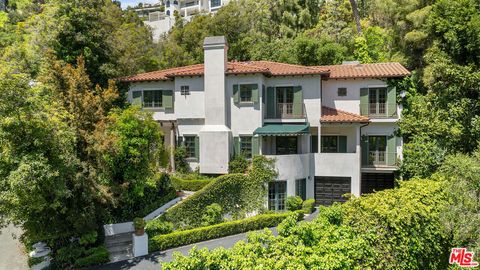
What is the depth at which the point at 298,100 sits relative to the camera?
28922mm

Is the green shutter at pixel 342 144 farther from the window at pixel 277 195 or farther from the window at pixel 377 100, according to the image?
the window at pixel 277 195

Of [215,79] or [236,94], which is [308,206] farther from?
[215,79]

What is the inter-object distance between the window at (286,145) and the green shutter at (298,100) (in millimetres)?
2603

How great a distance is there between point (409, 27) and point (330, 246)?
34348 millimetres

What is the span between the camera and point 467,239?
16.3m

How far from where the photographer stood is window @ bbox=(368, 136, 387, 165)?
29797 millimetres

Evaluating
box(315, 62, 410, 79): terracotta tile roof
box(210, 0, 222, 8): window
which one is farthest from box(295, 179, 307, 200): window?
box(210, 0, 222, 8): window

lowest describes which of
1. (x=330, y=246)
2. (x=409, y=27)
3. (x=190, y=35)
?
(x=330, y=246)

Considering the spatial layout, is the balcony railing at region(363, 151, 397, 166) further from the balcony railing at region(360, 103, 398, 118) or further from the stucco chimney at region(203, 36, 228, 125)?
the stucco chimney at region(203, 36, 228, 125)

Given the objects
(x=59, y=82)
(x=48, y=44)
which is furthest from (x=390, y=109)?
(x=48, y=44)

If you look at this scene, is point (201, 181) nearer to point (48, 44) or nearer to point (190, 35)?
point (48, 44)

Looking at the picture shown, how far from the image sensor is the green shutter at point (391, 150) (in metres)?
29.1

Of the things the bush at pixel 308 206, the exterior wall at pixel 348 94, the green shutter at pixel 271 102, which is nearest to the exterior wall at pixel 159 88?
the green shutter at pixel 271 102

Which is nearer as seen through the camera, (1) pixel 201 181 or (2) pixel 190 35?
(1) pixel 201 181
